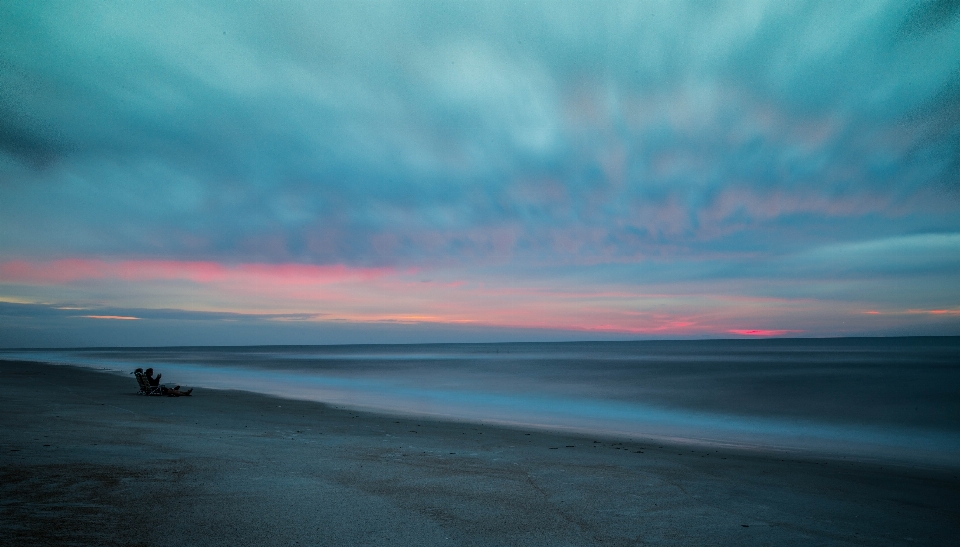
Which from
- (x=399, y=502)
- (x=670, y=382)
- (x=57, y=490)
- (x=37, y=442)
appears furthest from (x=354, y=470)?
(x=670, y=382)

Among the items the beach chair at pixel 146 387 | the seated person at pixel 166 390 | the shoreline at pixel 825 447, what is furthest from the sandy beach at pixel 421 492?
the beach chair at pixel 146 387

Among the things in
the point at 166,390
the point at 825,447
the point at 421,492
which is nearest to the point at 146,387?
the point at 166,390

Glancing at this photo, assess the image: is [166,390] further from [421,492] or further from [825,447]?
[825,447]

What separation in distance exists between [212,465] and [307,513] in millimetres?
2619

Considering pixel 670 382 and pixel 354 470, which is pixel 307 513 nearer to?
pixel 354 470

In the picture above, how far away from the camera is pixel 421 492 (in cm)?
629

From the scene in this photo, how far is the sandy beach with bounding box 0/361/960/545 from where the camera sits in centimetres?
488

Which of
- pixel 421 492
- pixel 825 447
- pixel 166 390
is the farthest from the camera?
pixel 166 390

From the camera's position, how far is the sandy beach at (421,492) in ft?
16.0

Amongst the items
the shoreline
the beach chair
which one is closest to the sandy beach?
the shoreline

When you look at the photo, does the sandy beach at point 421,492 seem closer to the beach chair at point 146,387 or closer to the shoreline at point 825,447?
the shoreline at point 825,447

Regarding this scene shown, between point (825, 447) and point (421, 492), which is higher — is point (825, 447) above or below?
below

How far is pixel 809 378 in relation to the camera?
1494 inches

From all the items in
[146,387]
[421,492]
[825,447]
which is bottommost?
[825,447]
